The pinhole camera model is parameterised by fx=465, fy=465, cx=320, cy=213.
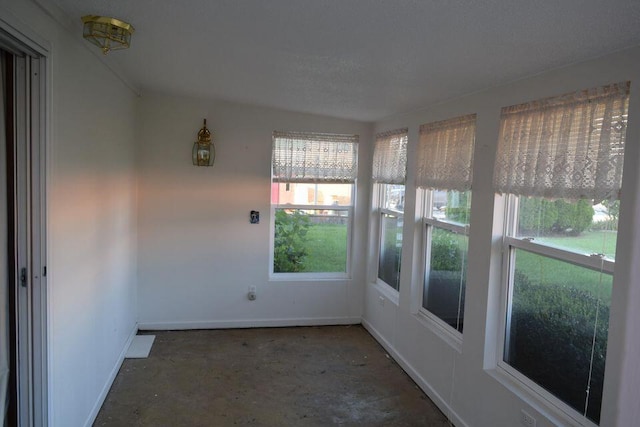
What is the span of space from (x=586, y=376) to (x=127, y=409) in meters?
2.77

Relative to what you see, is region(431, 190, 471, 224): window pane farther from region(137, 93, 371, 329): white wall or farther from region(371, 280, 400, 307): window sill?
region(137, 93, 371, 329): white wall

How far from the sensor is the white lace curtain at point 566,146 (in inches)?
74.8

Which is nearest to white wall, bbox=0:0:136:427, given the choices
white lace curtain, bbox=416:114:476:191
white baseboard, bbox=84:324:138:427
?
white baseboard, bbox=84:324:138:427

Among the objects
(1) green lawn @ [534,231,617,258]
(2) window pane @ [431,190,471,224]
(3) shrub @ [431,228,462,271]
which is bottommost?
(3) shrub @ [431,228,462,271]

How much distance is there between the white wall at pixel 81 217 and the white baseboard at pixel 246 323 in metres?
0.78

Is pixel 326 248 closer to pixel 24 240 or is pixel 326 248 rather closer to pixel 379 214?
pixel 379 214

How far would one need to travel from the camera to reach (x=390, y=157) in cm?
423

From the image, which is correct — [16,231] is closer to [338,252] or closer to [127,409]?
[127,409]

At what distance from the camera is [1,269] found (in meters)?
2.00

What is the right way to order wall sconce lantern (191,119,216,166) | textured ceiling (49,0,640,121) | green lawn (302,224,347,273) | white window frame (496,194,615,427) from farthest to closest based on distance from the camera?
green lawn (302,224,347,273) → wall sconce lantern (191,119,216,166) → white window frame (496,194,615,427) → textured ceiling (49,0,640,121)

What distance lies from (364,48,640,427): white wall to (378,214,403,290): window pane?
28 centimetres

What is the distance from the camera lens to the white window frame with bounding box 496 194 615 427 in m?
2.12

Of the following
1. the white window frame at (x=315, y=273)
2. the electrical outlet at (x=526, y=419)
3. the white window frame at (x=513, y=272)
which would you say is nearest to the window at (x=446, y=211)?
the white window frame at (x=513, y=272)

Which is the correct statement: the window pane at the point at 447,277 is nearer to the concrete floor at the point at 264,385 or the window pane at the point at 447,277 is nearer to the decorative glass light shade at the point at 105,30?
the concrete floor at the point at 264,385
